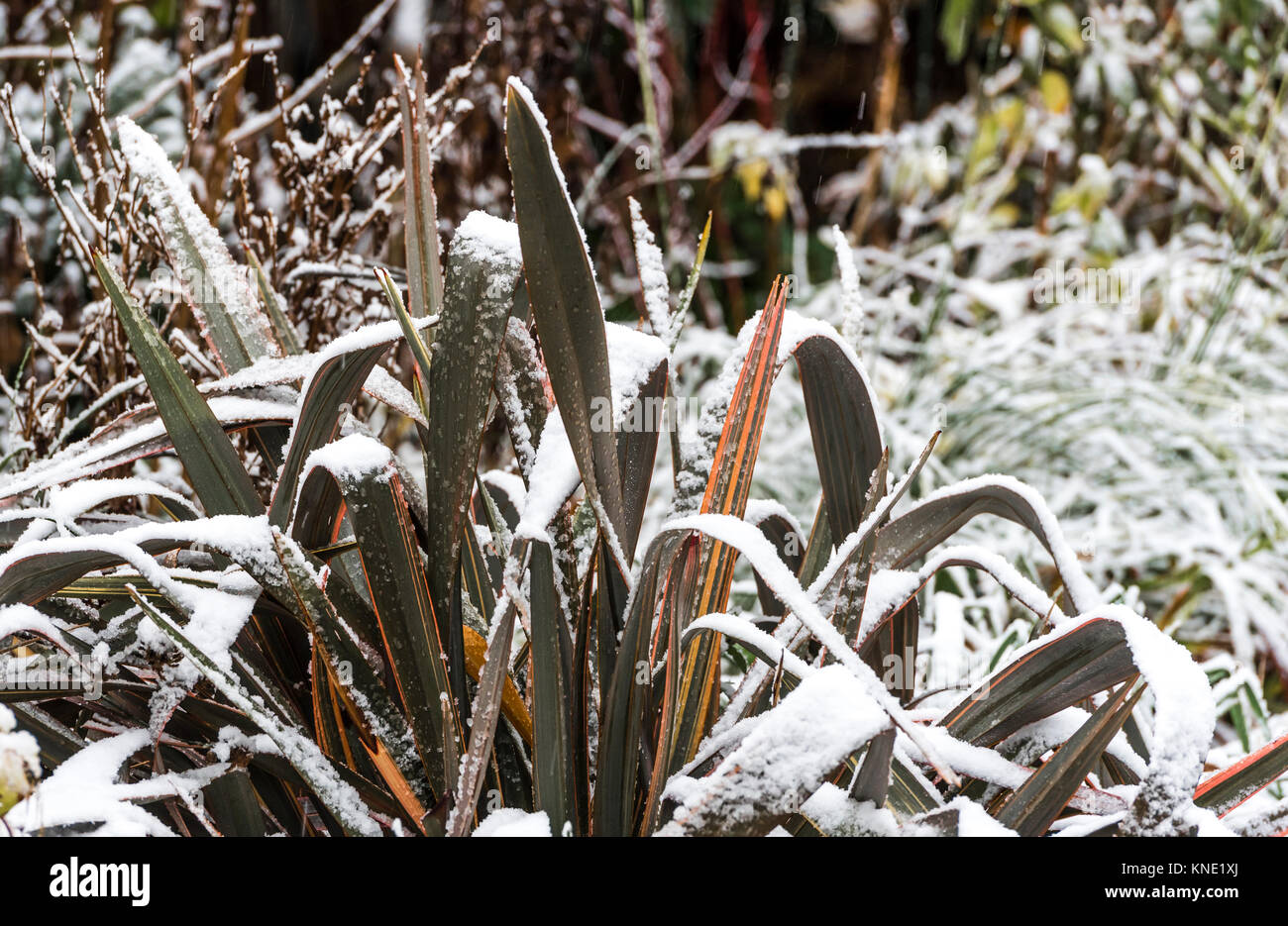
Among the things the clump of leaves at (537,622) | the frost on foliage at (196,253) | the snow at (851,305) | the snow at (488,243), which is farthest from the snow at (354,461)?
the snow at (851,305)

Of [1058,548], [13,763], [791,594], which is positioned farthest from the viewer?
[1058,548]

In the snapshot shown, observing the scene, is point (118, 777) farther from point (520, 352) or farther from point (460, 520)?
point (520, 352)

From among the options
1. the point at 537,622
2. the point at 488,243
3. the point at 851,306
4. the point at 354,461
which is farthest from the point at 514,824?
the point at 851,306

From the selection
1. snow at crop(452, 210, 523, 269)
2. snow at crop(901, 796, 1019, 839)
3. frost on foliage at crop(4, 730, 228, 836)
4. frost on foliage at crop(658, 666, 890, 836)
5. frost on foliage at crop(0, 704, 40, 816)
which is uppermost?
snow at crop(452, 210, 523, 269)

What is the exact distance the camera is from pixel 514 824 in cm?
65

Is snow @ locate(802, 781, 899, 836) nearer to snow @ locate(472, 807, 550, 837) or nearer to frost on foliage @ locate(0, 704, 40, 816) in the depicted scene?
snow @ locate(472, 807, 550, 837)

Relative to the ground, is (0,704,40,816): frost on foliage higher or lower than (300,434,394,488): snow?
lower

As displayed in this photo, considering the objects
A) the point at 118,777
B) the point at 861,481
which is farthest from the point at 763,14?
the point at 118,777

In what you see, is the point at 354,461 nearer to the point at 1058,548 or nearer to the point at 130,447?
the point at 130,447

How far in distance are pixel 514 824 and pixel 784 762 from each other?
0.18 meters

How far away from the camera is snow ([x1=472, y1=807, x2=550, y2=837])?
633 mm

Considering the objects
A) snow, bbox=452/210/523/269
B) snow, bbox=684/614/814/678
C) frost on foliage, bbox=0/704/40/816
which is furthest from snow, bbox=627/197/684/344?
frost on foliage, bbox=0/704/40/816
